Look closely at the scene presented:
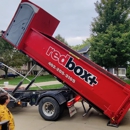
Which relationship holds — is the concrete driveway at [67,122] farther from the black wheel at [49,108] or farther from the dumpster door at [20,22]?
the dumpster door at [20,22]

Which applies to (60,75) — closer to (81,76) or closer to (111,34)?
(81,76)

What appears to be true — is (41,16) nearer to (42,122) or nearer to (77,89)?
(77,89)

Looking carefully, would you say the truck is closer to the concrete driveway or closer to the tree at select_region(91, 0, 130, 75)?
the concrete driveway

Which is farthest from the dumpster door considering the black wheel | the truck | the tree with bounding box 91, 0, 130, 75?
the tree with bounding box 91, 0, 130, 75

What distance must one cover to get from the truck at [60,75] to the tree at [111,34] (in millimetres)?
10541

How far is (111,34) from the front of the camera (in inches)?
653

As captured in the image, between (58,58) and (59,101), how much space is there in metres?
1.36

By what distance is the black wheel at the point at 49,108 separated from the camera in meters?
6.07

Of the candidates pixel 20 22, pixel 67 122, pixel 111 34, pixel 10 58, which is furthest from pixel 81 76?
pixel 10 58

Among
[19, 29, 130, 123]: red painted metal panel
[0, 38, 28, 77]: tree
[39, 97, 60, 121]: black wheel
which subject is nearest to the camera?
[19, 29, 130, 123]: red painted metal panel

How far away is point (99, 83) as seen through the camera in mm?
5566

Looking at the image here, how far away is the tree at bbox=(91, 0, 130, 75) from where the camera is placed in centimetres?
1642

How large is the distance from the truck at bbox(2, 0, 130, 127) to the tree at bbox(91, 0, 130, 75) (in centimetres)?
1054

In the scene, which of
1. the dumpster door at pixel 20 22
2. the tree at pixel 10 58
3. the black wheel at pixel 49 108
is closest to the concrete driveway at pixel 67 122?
the black wheel at pixel 49 108
